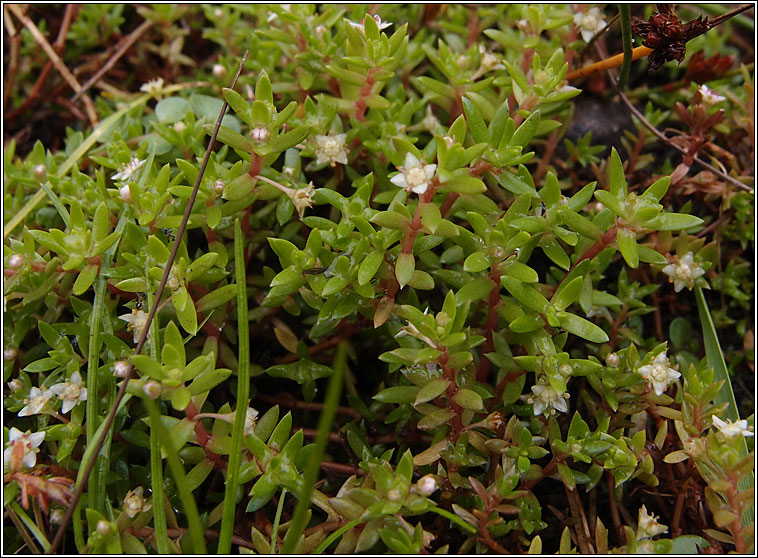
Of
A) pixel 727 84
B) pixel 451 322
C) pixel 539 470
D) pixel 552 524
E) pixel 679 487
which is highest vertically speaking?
pixel 727 84

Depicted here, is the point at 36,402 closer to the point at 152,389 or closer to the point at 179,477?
the point at 152,389

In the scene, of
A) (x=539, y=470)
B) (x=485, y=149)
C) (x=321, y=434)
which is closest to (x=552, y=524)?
(x=539, y=470)

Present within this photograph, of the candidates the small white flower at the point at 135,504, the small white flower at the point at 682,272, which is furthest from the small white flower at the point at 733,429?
the small white flower at the point at 135,504

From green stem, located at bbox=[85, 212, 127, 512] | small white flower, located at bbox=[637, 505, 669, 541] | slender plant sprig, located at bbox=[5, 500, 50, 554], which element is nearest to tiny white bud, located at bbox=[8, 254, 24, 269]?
green stem, located at bbox=[85, 212, 127, 512]

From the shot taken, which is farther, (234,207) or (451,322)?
(234,207)

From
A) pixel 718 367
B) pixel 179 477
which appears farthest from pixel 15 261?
pixel 718 367

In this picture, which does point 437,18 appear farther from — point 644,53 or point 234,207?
point 234,207
